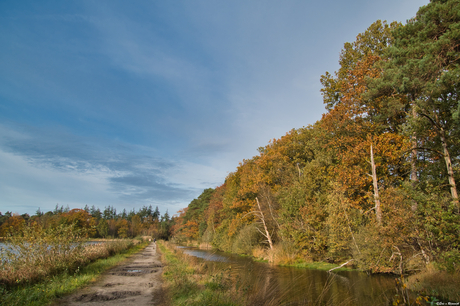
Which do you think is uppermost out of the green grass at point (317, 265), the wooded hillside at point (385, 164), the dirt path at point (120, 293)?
the wooded hillside at point (385, 164)

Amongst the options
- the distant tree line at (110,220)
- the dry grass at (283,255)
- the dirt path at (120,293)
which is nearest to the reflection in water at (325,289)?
→ the dirt path at (120,293)

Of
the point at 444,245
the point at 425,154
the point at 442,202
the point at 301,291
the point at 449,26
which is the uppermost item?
the point at 449,26

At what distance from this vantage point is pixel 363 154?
17281mm

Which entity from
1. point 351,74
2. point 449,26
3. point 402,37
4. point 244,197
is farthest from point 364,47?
point 244,197

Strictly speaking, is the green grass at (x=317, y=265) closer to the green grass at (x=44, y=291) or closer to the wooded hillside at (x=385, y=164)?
the wooded hillside at (x=385, y=164)

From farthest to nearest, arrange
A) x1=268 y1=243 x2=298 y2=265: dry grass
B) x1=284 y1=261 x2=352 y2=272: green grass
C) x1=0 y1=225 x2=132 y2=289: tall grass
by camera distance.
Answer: x1=268 y1=243 x2=298 y2=265: dry grass < x1=284 y1=261 x2=352 y2=272: green grass < x1=0 y1=225 x2=132 y2=289: tall grass

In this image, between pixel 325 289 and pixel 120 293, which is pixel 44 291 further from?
pixel 325 289

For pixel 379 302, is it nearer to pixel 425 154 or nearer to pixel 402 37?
pixel 425 154

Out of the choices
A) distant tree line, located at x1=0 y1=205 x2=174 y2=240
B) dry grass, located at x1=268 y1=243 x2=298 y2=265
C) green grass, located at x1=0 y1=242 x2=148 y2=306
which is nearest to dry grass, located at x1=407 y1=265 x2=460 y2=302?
dry grass, located at x1=268 y1=243 x2=298 y2=265

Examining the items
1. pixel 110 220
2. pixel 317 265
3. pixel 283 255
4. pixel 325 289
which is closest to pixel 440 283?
pixel 325 289

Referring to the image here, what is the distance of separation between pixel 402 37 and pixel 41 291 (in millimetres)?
20243

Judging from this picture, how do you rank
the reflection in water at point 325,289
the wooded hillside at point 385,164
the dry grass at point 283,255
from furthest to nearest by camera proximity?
the dry grass at point 283,255 < the wooded hillside at point 385,164 < the reflection in water at point 325,289

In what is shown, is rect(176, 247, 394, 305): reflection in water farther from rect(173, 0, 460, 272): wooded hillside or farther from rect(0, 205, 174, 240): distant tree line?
rect(0, 205, 174, 240): distant tree line

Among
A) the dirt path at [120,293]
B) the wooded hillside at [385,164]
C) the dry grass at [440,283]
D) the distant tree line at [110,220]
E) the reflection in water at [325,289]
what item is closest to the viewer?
the dirt path at [120,293]
